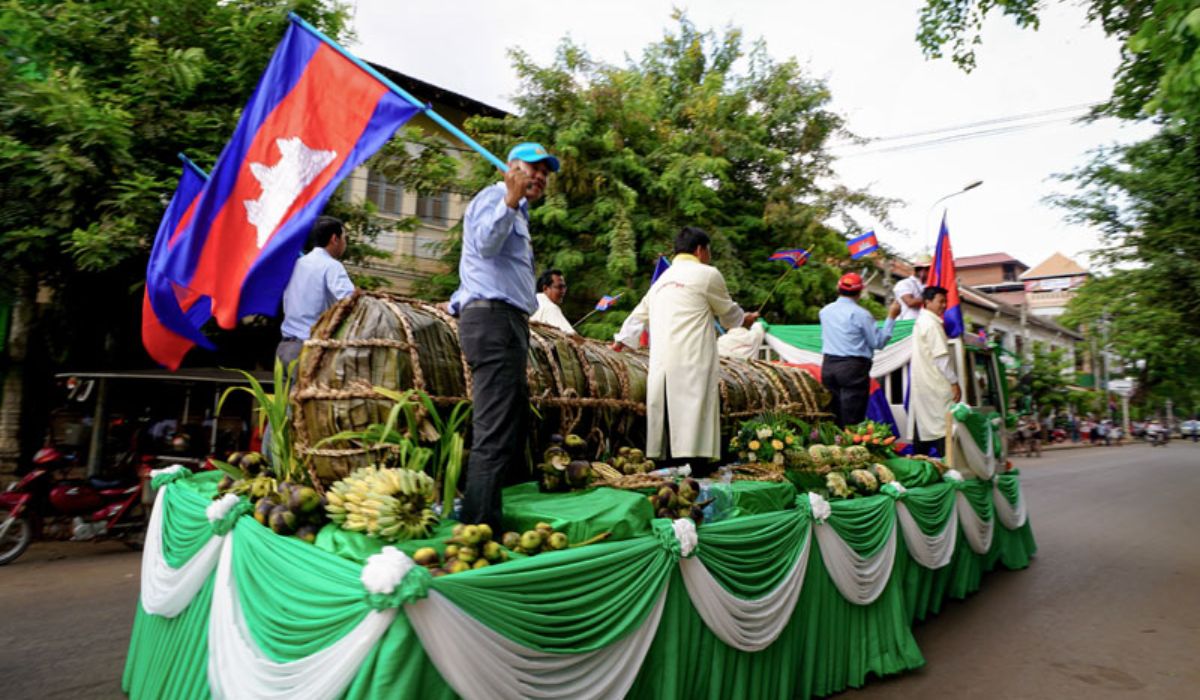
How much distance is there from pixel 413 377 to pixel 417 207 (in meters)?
11.6

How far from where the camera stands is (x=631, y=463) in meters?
3.67

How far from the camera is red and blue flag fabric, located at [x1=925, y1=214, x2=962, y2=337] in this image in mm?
6906

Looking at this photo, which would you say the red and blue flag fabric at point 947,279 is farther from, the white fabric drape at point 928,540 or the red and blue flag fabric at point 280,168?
the red and blue flag fabric at point 280,168

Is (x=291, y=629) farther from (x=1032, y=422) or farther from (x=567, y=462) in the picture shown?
(x=1032, y=422)

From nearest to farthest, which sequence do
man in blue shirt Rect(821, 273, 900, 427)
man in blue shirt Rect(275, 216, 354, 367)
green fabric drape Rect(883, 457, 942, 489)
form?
man in blue shirt Rect(275, 216, 354, 367)
green fabric drape Rect(883, 457, 942, 489)
man in blue shirt Rect(821, 273, 900, 427)

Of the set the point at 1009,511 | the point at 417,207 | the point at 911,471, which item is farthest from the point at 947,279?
the point at 417,207

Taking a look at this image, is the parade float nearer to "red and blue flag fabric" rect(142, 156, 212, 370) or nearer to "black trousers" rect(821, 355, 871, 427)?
"black trousers" rect(821, 355, 871, 427)

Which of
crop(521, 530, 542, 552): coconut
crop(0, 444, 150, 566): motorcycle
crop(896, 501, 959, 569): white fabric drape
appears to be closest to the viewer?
crop(521, 530, 542, 552): coconut

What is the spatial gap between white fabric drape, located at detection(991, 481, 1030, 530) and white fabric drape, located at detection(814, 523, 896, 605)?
289 centimetres

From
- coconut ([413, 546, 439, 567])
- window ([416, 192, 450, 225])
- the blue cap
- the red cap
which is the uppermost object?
window ([416, 192, 450, 225])

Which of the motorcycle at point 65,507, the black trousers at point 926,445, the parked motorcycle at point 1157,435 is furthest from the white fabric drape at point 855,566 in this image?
the parked motorcycle at point 1157,435

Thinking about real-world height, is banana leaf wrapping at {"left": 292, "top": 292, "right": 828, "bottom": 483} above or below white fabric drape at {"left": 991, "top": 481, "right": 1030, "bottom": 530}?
above

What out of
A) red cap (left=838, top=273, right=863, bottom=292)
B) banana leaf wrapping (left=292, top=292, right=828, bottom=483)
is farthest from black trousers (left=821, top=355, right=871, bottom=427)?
banana leaf wrapping (left=292, top=292, right=828, bottom=483)

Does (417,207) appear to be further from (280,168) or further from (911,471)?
(911,471)
